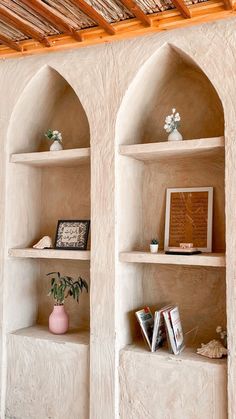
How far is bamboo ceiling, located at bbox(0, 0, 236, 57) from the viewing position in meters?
2.17

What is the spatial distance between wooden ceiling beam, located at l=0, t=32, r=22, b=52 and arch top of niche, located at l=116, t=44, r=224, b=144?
33.1 inches

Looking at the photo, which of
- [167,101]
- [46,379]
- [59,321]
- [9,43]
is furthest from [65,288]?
[9,43]

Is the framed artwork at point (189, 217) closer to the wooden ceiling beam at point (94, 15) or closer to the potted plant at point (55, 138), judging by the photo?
the potted plant at point (55, 138)

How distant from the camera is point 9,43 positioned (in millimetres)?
2607

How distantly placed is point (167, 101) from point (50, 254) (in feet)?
4.19

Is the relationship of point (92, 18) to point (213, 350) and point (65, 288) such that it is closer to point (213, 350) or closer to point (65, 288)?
point (65, 288)

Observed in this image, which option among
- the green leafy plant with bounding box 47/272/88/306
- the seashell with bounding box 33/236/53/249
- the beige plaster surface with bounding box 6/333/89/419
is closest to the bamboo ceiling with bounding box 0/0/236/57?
the seashell with bounding box 33/236/53/249

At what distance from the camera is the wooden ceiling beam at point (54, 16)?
6.98 feet

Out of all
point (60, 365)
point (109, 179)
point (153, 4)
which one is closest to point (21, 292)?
point (60, 365)

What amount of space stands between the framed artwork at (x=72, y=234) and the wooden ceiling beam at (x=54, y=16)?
1.20 metres

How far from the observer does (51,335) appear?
2.72 m

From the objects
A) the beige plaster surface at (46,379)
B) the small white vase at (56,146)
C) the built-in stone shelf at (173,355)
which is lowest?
the beige plaster surface at (46,379)

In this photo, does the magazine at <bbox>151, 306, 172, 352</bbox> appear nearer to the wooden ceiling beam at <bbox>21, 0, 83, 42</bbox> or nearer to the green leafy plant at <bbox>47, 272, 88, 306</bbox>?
the green leafy plant at <bbox>47, 272, 88, 306</bbox>

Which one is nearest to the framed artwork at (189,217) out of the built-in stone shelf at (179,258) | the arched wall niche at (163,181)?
the arched wall niche at (163,181)
